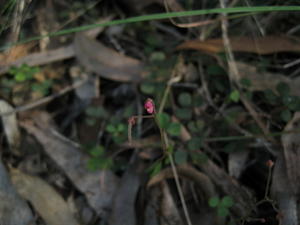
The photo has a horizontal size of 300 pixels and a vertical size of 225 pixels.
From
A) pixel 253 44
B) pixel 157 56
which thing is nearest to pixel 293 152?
pixel 253 44

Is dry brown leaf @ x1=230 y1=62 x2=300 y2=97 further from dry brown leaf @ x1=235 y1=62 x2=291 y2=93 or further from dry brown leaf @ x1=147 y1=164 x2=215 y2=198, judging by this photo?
dry brown leaf @ x1=147 y1=164 x2=215 y2=198

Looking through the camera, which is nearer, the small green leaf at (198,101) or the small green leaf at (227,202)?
the small green leaf at (227,202)

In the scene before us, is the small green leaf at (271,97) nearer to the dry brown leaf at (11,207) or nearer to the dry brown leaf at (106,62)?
the dry brown leaf at (106,62)

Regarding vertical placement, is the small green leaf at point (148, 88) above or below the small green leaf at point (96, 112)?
above

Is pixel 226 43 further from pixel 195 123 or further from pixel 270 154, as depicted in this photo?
pixel 270 154

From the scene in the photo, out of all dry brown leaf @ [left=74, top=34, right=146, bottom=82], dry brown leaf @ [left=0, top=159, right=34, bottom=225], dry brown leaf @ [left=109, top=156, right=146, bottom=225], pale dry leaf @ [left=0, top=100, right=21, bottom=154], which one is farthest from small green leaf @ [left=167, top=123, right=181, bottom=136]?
pale dry leaf @ [left=0, top=100, right=21, bottom=154]

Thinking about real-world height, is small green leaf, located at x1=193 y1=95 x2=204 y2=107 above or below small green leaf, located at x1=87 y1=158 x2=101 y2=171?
above

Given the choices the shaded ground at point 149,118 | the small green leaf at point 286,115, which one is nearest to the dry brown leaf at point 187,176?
the shaded ground at point 149,118
